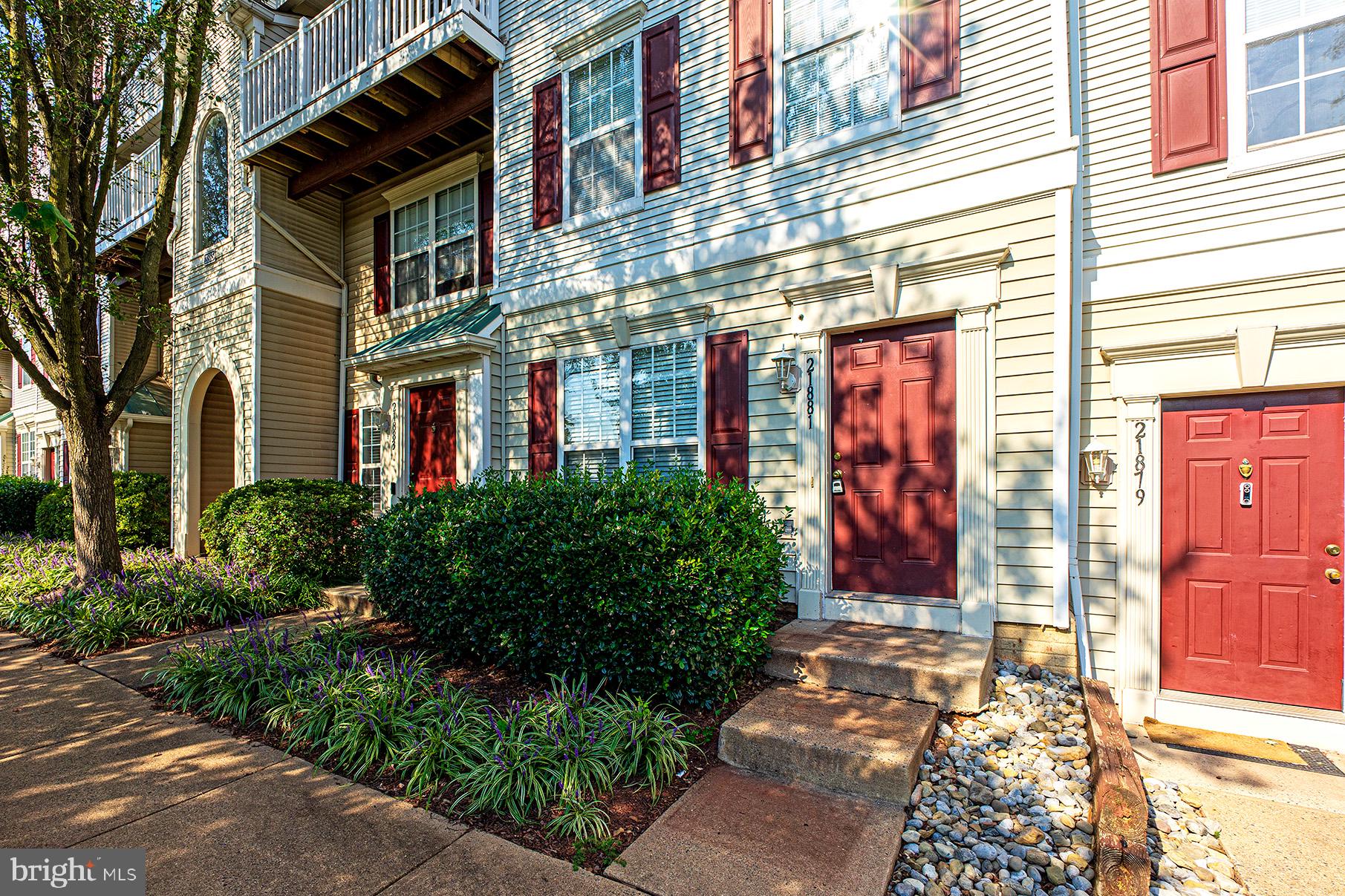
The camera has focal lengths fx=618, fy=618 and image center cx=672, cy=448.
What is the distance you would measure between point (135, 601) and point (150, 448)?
8064 mm

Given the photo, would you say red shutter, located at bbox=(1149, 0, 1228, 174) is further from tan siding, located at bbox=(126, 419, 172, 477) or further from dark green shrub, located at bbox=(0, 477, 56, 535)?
dark green shrub, located at bbox=(0, 477, 56, 535)

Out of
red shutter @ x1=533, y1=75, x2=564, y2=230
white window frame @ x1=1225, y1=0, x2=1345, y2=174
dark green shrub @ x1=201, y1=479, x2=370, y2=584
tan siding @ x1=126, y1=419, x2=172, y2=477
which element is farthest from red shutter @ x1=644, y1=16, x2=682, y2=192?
tan siding @ x1=126, y1=419, x2=172, y2=477

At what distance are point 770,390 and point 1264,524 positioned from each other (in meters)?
3.33

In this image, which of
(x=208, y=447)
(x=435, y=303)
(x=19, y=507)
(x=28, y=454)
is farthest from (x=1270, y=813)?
(x=28, y=454)

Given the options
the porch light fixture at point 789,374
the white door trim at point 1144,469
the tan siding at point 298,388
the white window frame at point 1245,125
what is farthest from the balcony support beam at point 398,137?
the white door trim at point 1144,469

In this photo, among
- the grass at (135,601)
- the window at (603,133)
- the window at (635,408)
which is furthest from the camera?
the window at (603,133)

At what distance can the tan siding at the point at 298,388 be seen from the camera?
348 inches

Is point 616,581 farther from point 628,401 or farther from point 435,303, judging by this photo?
point 435,303

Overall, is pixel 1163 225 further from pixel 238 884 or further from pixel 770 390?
pixel 238 884

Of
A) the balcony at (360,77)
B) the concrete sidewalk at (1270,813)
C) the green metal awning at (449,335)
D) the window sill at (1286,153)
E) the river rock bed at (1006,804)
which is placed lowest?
the concrete sidewalk at (1270,813)

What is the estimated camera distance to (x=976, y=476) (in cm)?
430

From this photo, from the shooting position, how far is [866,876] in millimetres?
2363

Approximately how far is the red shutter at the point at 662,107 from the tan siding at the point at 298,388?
6287 mm

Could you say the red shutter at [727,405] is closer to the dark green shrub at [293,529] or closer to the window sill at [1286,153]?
the window sill at [1286,153]
